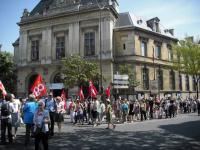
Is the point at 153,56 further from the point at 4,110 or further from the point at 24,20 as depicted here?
the point at 4,110

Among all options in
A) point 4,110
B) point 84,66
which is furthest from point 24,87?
point 4,110

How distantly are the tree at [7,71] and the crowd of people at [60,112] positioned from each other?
25.3 m

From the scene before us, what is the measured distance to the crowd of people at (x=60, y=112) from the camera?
9766 millimetres

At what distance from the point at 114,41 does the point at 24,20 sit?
53.7 feet

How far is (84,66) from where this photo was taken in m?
35.2

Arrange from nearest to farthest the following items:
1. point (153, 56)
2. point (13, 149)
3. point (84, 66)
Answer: point (13, 149)
point (84, 66)
point (153, 56)

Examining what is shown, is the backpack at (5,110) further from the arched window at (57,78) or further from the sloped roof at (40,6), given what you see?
the sloped roof at (40,6)

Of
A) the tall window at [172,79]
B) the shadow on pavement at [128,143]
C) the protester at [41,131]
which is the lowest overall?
the shadow on pavement at [128,143]

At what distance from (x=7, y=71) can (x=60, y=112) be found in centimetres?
3722

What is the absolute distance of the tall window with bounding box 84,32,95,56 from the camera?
42.2 m

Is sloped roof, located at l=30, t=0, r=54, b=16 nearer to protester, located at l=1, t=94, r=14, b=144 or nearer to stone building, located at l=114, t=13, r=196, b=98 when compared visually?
stone building, located at l=114, t=13, r=196, b=98

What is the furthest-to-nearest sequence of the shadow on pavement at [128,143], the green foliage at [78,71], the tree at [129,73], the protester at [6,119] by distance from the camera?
the tree at [129,73] < the green foliage at [78,71] < the protester at [6,119] < the shadow on pavement at [128,143]

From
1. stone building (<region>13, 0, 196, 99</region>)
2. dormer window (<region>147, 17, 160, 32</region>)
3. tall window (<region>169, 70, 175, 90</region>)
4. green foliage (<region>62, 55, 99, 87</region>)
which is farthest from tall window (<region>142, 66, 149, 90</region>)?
green foliage (<region>62, 55, 99, 87</region>)

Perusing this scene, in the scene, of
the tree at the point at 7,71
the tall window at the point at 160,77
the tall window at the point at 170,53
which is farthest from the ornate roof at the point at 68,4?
the tall window at the point at 160,77
